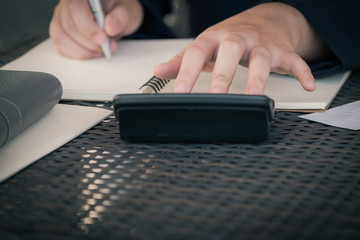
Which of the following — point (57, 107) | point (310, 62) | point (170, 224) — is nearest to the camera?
point (170, 224)

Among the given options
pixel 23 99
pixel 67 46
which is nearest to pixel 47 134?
pixel 23 99

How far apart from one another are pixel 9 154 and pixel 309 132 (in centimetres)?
36

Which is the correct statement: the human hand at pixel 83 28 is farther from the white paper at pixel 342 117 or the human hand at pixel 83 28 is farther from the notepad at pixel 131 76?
the white paper at pixel 342 117

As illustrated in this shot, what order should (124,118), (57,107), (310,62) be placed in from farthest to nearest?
1. (310,62)
2. (57,107)
3. (124,118)

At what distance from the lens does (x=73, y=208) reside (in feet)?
1.42

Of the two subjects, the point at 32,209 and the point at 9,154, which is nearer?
the point at 32,209

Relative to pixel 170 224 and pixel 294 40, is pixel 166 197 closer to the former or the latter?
pixel 170 224

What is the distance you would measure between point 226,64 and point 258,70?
0.04 m

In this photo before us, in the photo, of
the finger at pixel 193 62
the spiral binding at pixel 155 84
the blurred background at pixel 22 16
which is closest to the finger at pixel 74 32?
the spiral binding at pixel 155 84

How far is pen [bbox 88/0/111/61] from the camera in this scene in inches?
35.4

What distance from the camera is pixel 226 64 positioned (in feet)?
1.99

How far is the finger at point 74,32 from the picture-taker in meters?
0.93

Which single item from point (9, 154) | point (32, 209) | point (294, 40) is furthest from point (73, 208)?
point (294, 40)

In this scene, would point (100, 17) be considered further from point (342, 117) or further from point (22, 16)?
point (22, 16)
